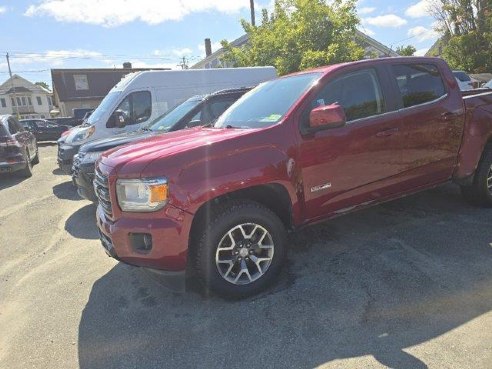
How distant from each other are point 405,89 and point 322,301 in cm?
240

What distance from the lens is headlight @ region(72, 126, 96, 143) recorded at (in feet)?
29.7

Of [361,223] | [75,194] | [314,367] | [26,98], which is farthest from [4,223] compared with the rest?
[26,98]

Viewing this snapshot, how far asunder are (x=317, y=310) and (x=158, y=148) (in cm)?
184

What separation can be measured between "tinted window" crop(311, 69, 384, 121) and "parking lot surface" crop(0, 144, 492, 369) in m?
1.40

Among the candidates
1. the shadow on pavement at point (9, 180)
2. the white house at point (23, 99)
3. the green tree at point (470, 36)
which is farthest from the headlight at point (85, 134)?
the white house at point (23, 99)

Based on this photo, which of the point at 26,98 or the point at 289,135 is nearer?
the point at 289,135

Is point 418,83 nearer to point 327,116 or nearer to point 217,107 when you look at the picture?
point 327,116

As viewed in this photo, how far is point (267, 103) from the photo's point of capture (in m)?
4.33

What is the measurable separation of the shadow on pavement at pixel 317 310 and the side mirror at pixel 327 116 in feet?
4.49

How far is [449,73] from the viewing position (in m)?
4.93

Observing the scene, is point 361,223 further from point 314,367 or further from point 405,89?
point 314,367

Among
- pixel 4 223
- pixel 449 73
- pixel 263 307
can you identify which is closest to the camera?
pixel 263 307

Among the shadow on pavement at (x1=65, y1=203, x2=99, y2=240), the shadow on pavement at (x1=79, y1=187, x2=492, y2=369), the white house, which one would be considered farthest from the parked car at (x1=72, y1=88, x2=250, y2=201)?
the white house

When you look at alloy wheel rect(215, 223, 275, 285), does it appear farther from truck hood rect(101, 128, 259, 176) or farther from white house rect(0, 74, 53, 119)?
white house rect(0, 74, 53, 119)
